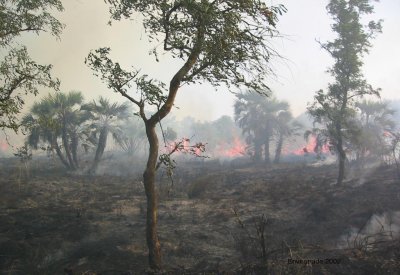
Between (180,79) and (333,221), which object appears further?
(333,221)

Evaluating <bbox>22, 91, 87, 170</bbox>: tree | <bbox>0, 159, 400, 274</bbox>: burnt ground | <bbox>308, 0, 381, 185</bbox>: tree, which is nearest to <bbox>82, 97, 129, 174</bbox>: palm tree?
<bbox>22, 91, 87, 170</bbox>: tree

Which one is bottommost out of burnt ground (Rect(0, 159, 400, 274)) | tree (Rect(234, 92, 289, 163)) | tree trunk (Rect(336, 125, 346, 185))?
burnt ground (Rect(0, 159, 400, 274))

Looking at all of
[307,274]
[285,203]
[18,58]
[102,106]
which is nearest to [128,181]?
[102,106]

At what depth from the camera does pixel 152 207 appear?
26.5 feet

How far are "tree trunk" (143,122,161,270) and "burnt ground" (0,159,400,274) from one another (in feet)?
1.67

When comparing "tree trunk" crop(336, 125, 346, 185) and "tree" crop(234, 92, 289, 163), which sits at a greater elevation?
"tree" crop(234, 92, 289, 163)

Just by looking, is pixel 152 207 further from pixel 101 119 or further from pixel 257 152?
pixel 257 152

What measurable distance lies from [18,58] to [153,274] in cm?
694

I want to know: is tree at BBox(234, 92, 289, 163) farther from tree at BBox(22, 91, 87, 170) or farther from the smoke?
the smoke

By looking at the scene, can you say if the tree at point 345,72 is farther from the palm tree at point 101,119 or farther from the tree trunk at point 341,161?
the palm tree at point 101,119

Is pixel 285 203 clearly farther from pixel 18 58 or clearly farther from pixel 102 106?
pixel 102 106

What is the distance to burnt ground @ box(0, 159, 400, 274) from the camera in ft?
23.4

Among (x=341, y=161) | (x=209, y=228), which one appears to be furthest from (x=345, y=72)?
(x=209, y=228)

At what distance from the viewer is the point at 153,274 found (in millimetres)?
7410
